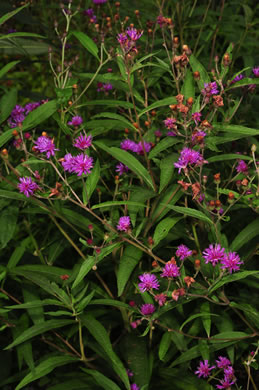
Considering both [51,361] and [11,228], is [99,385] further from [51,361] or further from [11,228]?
[11,228]

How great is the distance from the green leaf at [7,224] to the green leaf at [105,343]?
361mm

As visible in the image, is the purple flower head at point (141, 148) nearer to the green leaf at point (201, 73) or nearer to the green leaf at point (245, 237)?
the green leaf at point (201, 73)

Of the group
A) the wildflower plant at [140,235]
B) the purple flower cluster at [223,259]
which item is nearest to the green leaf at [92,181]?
the wildflower plant at [140,235]

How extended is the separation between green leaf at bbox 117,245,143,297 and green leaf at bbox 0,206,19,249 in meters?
0.40

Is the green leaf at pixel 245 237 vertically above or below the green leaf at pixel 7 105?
below

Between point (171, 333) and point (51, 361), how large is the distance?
399 mm

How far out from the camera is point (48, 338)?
6.36 ft

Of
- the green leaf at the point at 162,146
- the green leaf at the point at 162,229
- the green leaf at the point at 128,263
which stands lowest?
the green leaf at the point at 128,263

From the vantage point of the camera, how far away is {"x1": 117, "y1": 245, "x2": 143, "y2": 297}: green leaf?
1.59 metres

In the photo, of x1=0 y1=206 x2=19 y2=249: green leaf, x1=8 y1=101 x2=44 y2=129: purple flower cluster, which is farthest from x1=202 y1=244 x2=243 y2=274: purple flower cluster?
x1=8 y1=101 x2=44 y2=129: purple flower cluster

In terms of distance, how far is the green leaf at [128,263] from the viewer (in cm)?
159

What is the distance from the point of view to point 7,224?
1815 mm

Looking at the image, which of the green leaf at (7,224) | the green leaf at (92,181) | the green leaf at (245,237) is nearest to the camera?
the green leaf at (92,181)

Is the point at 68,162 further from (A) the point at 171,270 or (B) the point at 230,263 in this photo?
(B) the point at 230,263
